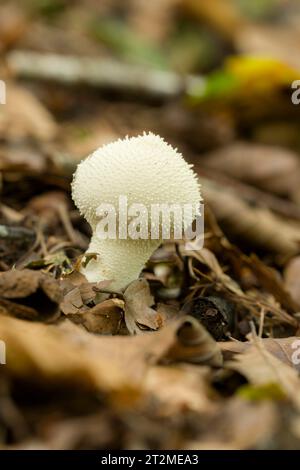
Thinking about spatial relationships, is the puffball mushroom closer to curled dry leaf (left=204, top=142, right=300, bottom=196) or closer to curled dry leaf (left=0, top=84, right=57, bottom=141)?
curled dry leaf (left=0, top=84, right=57, bottom=141)

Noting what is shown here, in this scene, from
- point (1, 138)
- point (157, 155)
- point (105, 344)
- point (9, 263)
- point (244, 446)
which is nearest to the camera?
point (244, 446)

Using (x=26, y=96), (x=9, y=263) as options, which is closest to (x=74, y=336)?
(x=9, y=263)

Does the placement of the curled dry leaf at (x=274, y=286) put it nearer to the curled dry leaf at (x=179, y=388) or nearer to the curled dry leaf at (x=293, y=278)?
the curled dry leaf at (x=293, y=278)

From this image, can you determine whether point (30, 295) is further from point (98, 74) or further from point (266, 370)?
point (98, 74)

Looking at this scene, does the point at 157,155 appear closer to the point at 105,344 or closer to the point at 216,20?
the point at 105,344

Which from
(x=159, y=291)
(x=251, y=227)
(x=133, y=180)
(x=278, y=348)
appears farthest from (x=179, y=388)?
(x=251, y=227)

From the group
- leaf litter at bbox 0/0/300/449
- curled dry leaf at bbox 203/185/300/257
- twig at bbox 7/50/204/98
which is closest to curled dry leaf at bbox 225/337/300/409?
leaf litter at bbox 0/0/300/449

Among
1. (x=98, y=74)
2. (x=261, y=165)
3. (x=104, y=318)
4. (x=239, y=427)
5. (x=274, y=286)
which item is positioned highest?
(x=98, y=74)
